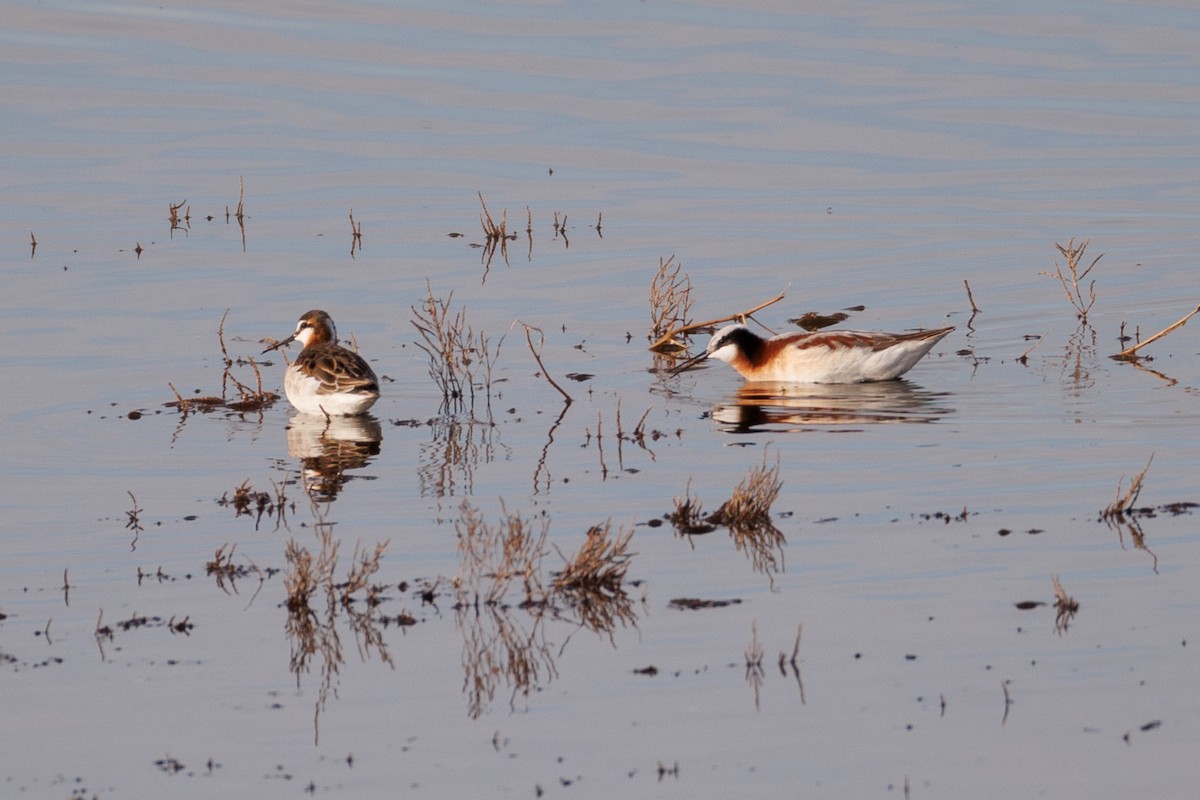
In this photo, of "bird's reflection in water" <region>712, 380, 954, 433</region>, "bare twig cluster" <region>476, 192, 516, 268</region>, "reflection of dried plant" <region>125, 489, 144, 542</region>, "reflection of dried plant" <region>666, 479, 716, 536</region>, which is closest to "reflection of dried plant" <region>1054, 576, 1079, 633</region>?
"reflection of dried plant" <region>666, 479, 716, 536</region>

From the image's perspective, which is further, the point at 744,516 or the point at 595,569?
the point at 744,516

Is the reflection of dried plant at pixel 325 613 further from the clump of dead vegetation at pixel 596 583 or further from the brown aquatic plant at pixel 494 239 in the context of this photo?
the brown aquatic plant at pixel 494 239

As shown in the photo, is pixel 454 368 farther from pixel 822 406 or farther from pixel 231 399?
pixel 822 406

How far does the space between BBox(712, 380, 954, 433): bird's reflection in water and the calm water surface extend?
0.31 ft

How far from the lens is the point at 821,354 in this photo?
18969 mm

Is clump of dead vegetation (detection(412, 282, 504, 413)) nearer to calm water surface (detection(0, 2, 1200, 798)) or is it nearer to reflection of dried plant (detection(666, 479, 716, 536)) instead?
calm water surface (detection(0, 2, 1200, 798))

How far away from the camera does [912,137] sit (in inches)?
1307

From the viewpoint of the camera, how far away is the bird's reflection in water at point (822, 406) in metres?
16.9

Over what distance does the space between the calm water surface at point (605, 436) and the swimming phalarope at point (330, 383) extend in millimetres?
287

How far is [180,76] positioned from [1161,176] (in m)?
19.2

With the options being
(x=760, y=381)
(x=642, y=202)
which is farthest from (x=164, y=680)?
(x=642, y=202)

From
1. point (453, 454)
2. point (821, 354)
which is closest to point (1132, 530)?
point (453, 454)

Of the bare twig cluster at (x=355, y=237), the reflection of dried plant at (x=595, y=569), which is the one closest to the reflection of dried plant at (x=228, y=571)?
the reflection of dried plant at (x=595, y=569)

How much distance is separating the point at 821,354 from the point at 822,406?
3.76 ft
